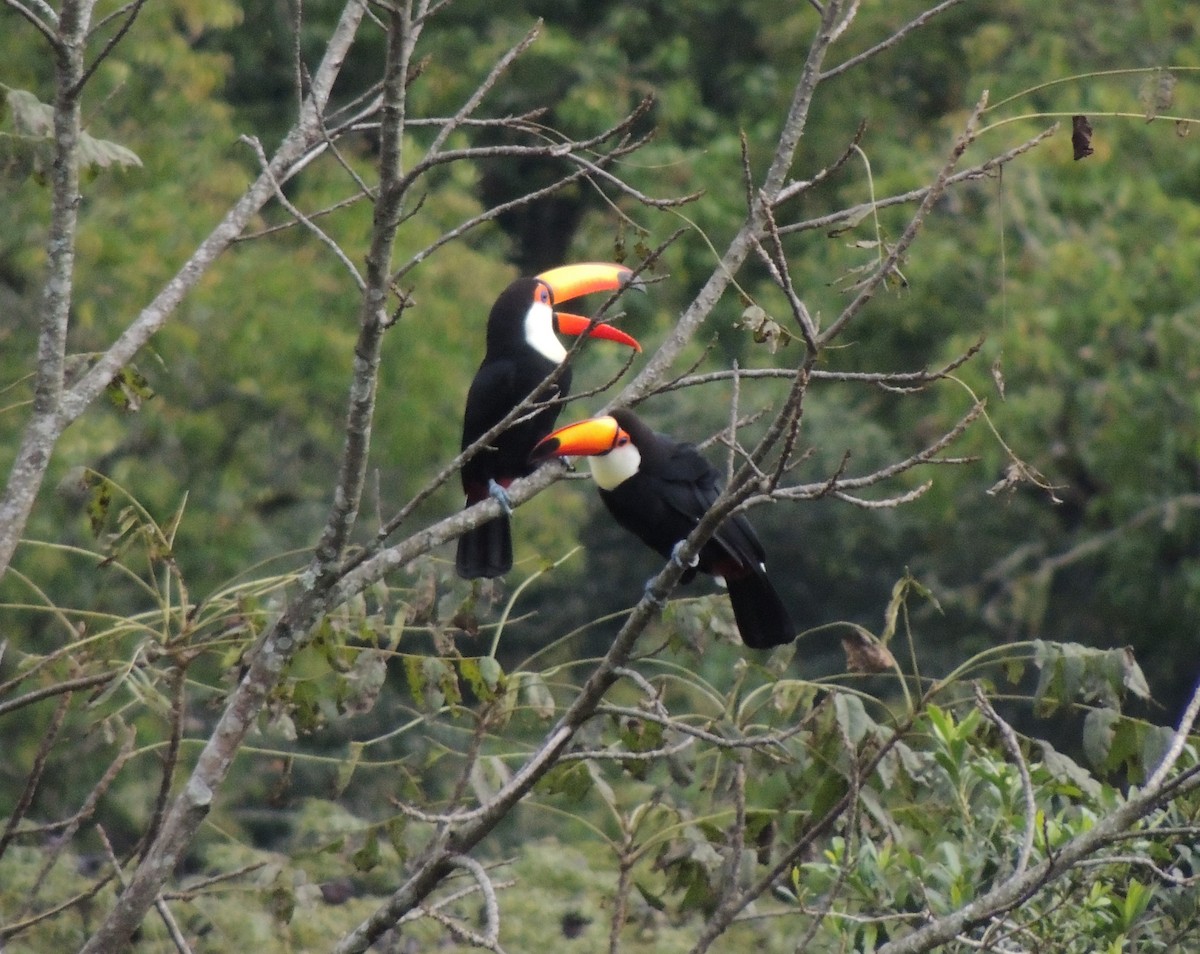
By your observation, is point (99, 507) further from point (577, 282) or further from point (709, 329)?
point (709, 329)

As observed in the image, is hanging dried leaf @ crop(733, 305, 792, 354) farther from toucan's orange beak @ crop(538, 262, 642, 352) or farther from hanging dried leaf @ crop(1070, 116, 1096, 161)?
toucan's orange beak @ crop(538, 262, 642, 352)

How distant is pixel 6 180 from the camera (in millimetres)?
3484

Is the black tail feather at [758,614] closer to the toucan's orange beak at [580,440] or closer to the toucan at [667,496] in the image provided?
the toucan at [667,496]

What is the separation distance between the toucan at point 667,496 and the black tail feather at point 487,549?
33cm

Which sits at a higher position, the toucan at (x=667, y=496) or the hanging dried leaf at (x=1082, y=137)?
the hanging dried leaf at (x=1082, y=137)

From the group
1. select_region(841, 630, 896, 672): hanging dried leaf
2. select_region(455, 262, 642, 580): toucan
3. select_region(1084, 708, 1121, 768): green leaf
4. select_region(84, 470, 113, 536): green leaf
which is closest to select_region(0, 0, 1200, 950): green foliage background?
select_region(455, 262, 642, 580): toucan

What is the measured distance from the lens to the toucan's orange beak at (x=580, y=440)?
437 cm

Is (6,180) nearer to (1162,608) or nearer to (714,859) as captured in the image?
(714,859)

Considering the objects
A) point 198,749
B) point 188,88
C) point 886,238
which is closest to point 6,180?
point 886,238

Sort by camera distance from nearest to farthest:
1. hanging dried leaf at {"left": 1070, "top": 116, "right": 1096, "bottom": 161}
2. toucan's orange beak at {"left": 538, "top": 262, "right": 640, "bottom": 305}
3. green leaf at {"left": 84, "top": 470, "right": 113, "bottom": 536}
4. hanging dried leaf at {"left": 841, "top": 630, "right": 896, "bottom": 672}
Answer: hanging dried leaf at {"left": 1070, "top": 116, "right": 1096, "bottom": 161} < hanging dried leaf at {"left": 841, "top": 630, "right": 896, "bottom": 672} < green leaf at {"left": 84, "top": 470, "right": 113, "bottom": 536} < toucan's orange beak at {"left": 538, "top": 262, "right": 640, "bottom": 305}

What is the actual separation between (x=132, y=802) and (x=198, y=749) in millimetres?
432

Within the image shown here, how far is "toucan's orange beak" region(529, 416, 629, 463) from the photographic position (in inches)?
172

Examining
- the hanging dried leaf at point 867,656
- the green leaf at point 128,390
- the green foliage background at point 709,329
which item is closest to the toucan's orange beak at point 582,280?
the green leaf at point 128,390

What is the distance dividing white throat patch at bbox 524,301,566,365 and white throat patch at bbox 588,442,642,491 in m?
0.63
